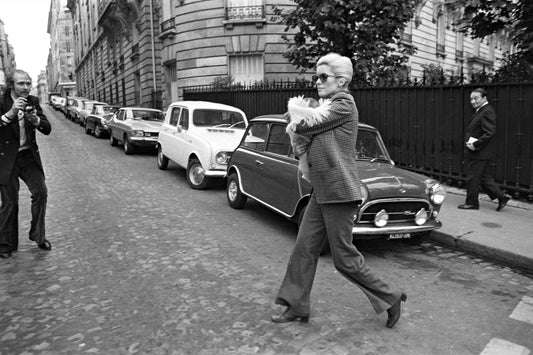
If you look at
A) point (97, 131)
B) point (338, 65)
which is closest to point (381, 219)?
point (338, 65)

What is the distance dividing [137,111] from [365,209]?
42.1 ft

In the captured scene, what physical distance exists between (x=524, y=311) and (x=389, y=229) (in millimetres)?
1660

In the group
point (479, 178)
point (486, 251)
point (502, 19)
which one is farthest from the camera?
point (502, 19)

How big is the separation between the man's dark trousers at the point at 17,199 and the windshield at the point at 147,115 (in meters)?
11.0

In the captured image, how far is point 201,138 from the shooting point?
9.90 meters

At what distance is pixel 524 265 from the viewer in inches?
213

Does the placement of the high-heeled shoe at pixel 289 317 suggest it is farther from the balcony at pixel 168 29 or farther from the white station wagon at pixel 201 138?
the balcony at pixel 168 29

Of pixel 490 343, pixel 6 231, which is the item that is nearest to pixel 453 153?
pixel 490 343

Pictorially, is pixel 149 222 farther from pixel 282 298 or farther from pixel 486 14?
pixel 486 14

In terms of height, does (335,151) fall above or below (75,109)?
below

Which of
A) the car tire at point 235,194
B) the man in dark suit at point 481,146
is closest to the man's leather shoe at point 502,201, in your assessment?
the man in dark suit at point 481,146

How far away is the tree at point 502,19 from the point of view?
7.49 metres

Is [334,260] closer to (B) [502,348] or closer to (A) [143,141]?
(B) [502,348]

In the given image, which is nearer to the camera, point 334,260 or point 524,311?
point 334,260
